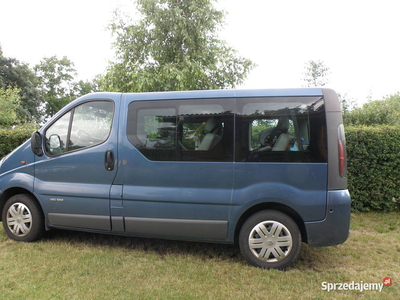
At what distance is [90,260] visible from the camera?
397 cm

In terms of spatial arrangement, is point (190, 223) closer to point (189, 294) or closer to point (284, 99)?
point (189, 294)

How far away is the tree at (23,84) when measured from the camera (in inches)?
1212

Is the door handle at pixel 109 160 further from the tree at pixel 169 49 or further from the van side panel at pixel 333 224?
the tree at pixel 169 49

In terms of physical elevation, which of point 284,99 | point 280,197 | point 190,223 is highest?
point 284,99

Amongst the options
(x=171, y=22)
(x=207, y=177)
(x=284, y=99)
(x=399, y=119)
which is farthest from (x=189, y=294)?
(x=171, y=22)

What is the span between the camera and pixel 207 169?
3.85 m

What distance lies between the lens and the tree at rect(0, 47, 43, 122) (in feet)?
101

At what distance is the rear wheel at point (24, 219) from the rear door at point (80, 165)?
0.68 ft

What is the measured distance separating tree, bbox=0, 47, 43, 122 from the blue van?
29.5 meters

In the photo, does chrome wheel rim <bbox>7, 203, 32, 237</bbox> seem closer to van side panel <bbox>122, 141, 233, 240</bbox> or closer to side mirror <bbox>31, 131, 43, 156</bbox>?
side mirror <bbox>31, 131, 43, 156</bbox>

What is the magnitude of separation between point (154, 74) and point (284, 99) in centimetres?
918

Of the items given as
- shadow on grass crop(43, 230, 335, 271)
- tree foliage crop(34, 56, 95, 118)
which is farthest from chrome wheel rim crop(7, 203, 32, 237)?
tree foliage crop(34, 56, 95, 118)

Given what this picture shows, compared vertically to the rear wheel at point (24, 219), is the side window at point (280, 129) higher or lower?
higher

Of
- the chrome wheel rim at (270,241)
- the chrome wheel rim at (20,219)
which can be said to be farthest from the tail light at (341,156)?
the chrome wheel rim at (20,219)
